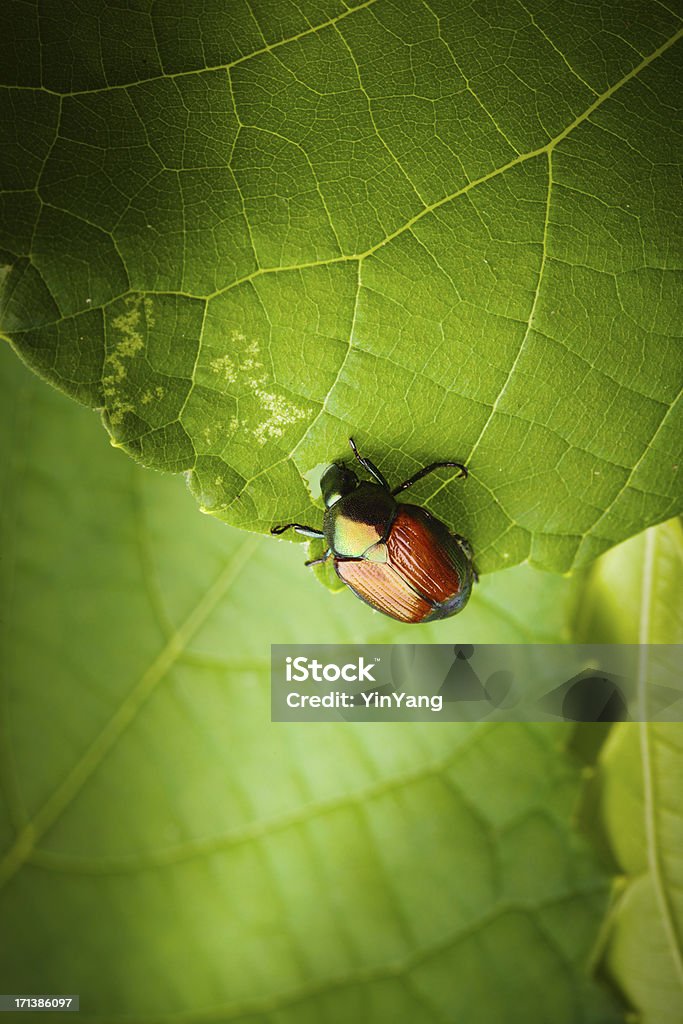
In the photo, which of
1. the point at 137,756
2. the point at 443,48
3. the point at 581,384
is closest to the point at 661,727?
the point at 581,384

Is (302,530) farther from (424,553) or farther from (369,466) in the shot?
(424,553)

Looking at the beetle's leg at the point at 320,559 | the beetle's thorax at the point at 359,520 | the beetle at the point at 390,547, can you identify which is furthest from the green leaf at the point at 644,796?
the beetle's leg at the point at 320,559

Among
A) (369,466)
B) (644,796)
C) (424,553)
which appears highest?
(369,466)

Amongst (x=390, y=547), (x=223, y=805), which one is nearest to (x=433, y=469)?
(x=390, y=547)

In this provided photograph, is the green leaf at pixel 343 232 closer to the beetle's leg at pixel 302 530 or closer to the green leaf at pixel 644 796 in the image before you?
the beetle's leg at pixel 302 530

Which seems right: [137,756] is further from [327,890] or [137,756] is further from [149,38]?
[149,38]
